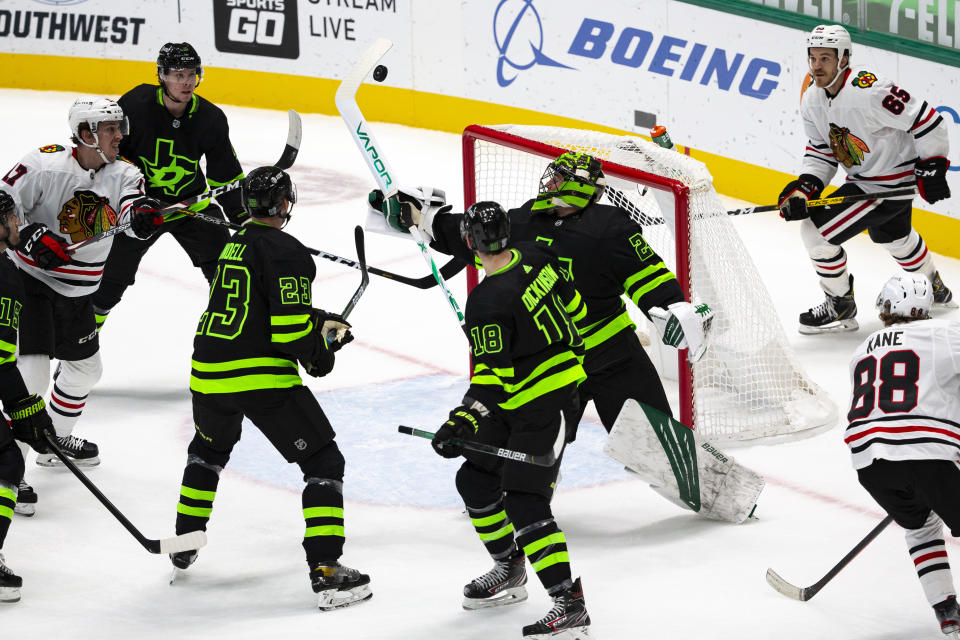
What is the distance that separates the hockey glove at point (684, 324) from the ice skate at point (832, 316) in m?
2.11

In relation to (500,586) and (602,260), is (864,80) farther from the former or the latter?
(500,586)

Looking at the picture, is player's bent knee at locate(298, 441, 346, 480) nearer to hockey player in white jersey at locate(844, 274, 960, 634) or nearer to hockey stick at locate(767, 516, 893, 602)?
hockey stick at locate(767, 516, 893, 602)

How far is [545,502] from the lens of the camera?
344cm

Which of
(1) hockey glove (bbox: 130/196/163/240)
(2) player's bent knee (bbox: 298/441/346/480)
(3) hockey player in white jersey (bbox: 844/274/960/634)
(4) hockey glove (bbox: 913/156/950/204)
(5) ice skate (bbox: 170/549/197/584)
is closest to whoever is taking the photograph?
(3) hockey player in white jersey (bbox: 844/274/960/634)

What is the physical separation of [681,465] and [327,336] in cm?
109

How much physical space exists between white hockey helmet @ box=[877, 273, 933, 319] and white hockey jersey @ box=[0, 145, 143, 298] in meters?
2.45

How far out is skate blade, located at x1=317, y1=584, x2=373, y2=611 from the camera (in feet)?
12.1

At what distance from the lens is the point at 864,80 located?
5645 mm

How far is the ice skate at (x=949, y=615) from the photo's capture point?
3.24 meters

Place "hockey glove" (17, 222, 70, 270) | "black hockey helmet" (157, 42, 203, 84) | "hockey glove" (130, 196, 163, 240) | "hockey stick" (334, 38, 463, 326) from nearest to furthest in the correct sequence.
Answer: "hockey glove" (17, 222, 70, 270) < "hockey stick" (334, 38, 463, 326) < "hockey glove" (130, 196, 163, 240) < "black hockey helmet" (157, 42, 203, 84)

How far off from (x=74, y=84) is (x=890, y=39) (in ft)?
18.3

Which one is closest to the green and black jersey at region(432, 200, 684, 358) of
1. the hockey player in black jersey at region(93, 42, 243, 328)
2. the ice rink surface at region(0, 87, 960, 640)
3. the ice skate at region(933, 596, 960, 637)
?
the ice rink surface at region(0, 87, 960, 640)

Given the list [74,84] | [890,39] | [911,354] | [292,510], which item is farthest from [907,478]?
[74,84]

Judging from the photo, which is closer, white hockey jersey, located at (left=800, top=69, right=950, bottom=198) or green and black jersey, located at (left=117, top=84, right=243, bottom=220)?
green and black jersey, located at (left=117, top=84, right=243, bottom=220)
